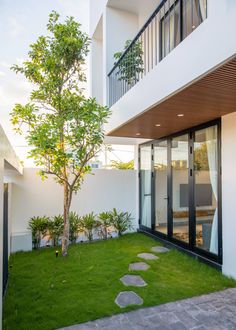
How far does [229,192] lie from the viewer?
14.5ft

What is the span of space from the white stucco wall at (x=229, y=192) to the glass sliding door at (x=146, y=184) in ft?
10.3

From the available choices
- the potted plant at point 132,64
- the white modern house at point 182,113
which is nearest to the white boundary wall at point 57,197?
the white modern house at point 182,113

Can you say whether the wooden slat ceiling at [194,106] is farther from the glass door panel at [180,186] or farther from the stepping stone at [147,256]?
the stepping stone at [147,256]

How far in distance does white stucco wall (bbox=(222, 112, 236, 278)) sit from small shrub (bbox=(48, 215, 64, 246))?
423 cm

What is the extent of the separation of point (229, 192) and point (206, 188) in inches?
28.1

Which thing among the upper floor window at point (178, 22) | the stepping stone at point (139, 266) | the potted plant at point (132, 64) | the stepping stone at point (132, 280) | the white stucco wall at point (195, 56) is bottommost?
the stepping stone at point (139, 266)

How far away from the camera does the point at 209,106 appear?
155 inches

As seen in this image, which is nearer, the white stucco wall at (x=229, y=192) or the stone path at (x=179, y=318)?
the stone path at (x=179, y=318)

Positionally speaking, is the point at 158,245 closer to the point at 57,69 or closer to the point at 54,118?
the point at 54,118

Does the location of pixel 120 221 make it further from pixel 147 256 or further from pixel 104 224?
pixel 147 256

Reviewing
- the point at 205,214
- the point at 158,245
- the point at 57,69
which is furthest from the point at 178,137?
the point at 57,69

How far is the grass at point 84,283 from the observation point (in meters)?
3.17

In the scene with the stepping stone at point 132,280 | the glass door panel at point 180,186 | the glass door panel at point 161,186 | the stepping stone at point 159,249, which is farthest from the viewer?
the glass door panel at point 161,186

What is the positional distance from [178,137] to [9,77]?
473 centimetres
